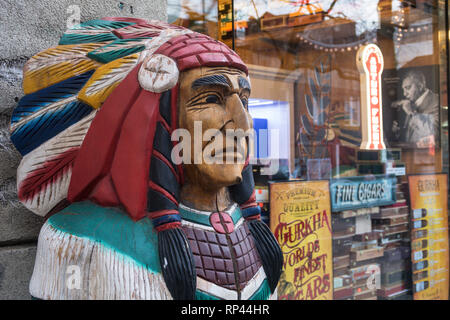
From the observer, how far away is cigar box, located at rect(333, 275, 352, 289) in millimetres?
2816

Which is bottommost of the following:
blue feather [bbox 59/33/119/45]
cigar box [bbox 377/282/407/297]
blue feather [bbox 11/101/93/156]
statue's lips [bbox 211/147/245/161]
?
cigar box [bbox 377/282/407/297]

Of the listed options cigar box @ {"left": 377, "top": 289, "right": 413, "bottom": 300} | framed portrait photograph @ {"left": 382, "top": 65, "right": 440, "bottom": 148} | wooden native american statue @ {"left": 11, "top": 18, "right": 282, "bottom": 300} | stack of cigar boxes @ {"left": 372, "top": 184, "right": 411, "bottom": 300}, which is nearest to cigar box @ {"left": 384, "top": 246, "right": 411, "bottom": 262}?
stack of cigar boxes @ {"left": 372, "top": 184, "right": 411, "bottom": 300}

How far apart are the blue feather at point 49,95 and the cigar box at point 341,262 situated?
2.10 m

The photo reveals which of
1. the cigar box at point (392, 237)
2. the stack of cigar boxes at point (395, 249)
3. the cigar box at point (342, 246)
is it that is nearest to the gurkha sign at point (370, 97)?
the stack of cigar boxes at point (395, 249)

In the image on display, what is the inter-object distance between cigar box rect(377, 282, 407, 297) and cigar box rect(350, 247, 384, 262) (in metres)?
0.24

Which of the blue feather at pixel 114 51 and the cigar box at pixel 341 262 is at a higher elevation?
the blue feather at pixel 114 51

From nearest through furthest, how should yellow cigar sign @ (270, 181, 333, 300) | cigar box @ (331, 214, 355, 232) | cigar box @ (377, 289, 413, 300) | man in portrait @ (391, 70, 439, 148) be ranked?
yellow cigar sign @ (270, 181, 333, 300), cigar box @ (331, 214, 355, 232), cigar box @ (377, 289, 413, 300), man in portrait @ (391, 70, 439, 148)

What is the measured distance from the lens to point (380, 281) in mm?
3213

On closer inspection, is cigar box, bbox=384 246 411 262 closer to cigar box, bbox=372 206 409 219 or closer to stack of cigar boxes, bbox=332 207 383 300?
stack of cigar boxes, bbox=332 207 383 300

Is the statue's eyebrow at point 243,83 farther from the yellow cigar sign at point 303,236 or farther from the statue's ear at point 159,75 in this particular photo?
the yellow cigar sign at point 303,236

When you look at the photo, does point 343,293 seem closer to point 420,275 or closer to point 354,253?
point 354,253

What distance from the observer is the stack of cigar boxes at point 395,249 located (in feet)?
10.6

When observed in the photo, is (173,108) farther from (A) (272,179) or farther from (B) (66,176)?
(A) (272,179)
